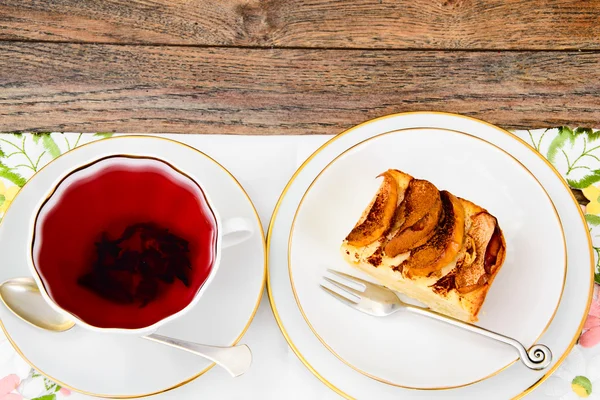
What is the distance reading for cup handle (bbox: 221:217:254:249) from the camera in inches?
45.2

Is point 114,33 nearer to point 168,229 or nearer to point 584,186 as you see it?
point 168,229

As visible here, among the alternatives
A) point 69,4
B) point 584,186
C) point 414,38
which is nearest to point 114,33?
point 69,4

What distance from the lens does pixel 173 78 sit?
1.51 metres

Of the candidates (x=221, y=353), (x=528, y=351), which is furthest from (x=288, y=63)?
(x=528, y=351)

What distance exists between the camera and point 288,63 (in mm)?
1519

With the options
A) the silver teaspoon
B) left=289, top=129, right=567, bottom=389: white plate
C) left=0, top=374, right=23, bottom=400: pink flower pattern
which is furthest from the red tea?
left=0, top=374, right=23, bottom=400: pink flower pattern

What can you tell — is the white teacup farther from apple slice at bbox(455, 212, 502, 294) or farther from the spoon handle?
apple slice at bbox(455, 212, 502, 294)

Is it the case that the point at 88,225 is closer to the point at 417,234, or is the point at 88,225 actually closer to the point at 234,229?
the point at 234,229

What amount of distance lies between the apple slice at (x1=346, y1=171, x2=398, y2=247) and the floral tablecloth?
40cm

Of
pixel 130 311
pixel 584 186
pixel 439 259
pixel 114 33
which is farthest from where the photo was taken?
pixel 114 33

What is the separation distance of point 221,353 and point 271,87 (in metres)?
0.62

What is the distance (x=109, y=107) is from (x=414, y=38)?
716 millimetres

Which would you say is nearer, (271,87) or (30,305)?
(30,305)

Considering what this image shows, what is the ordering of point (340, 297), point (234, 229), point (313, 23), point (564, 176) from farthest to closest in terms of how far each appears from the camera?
1. point (313, 23)
2. point (564, 176)
3. point (340, 297)
4. point (234, 229)
